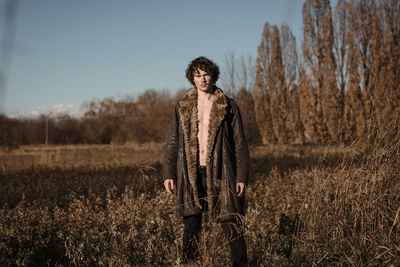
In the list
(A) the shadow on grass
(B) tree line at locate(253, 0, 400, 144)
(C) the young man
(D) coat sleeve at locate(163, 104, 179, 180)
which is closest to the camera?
(C) the young man

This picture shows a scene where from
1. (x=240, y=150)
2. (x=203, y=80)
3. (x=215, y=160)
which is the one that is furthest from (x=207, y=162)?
(x=203, y=80)

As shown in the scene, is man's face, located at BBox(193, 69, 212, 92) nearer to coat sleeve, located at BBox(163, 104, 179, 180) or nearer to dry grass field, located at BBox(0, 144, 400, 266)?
coat sleeve, located at BBox(163, 104, 179, 180)

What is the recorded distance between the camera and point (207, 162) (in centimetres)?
292

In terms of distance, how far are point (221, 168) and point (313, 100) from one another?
53.9 feet

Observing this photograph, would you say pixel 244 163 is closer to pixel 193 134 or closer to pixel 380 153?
pixel 193 134

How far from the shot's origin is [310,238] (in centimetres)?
314

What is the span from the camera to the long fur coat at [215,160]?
289 centimetres

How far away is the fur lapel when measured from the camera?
292 cm

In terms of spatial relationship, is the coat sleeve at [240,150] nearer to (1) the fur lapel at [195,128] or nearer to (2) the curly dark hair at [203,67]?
(1) the fur lapel at [195,128]

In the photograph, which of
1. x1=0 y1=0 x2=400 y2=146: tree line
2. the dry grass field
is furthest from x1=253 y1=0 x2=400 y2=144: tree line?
the dry grass field

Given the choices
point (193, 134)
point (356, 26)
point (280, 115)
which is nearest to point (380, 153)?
point (193, 134)

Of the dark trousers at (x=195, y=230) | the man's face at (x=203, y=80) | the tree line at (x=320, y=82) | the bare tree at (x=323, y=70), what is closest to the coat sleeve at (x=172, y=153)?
the dark trousers at (x=195, y=230)

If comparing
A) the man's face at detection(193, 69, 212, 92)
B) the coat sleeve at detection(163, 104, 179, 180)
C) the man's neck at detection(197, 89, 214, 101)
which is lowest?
the coat sleeve at detection(163, 104, 179, 180)

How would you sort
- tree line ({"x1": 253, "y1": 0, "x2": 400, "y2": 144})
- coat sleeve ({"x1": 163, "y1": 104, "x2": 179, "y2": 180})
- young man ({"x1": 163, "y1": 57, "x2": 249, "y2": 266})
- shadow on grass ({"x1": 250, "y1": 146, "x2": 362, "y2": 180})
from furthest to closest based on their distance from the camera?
tree line ({"x1": 253, "y1": 0, "x2": 400, "y2": 144}) → shadow on grass ({"x1": 250, "y1": 146, "x2": 362, "y2": 180}) → coat sleeve ({"x1": 163, "y1": 104, "x2": 179, "y2": 180}) → young man ({"x1": 163, "y1": 57, "x2": 249, "y2": 266})
